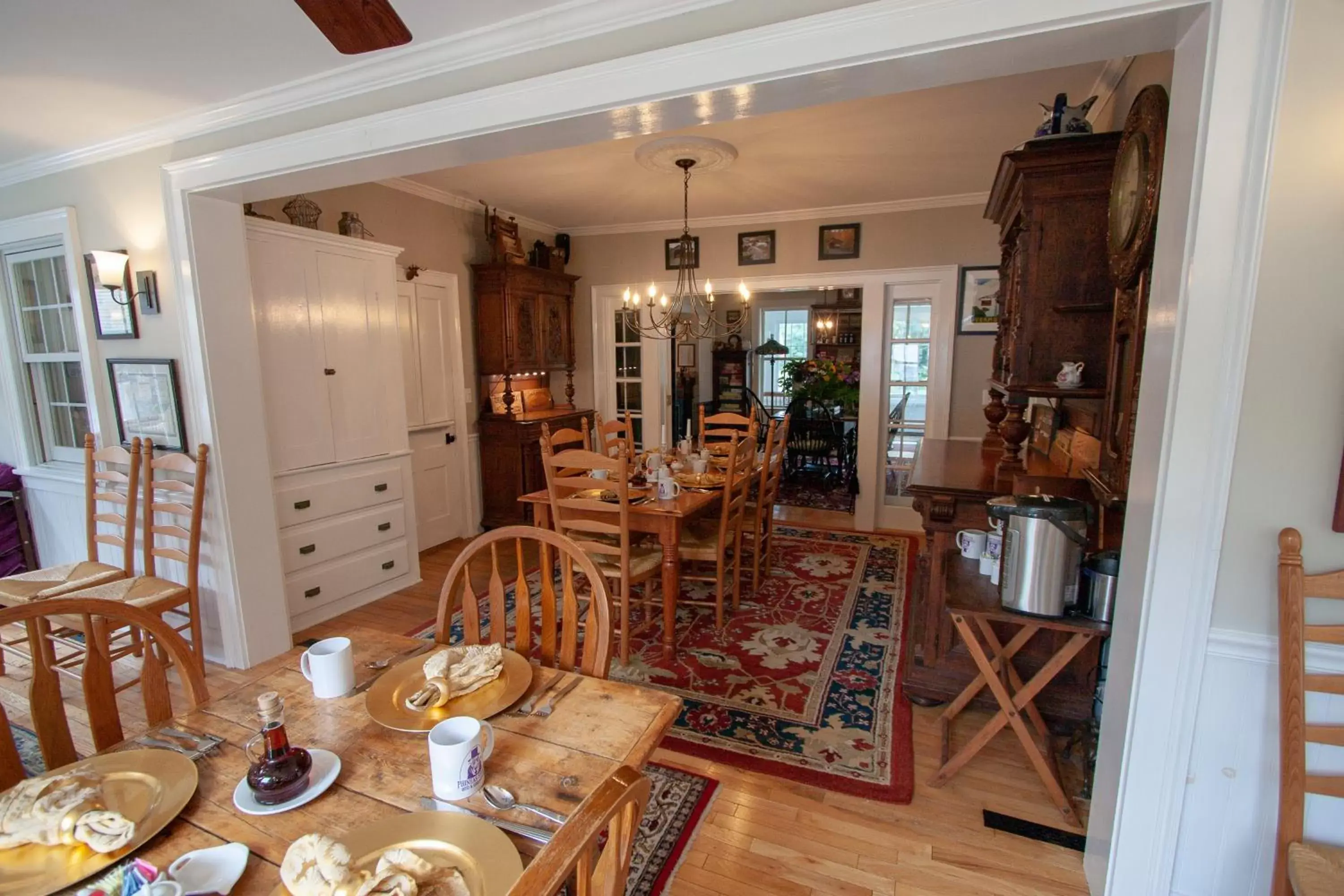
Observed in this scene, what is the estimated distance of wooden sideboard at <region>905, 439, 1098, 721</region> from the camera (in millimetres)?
2072

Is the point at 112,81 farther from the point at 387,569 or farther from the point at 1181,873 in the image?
the point at 1181,873

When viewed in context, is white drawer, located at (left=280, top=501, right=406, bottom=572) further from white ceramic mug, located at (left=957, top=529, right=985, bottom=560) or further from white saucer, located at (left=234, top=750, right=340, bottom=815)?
white ceramic mug, located at (left=957, top=529, right=985, bottom=560)

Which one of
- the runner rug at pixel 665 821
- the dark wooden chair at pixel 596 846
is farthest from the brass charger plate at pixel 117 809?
the runner rug at pixel 665 821

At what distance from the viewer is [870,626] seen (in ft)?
10.1

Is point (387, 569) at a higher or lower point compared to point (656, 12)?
lower

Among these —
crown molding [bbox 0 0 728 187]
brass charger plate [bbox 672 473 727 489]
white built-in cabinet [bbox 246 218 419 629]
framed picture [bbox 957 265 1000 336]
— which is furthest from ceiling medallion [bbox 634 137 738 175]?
framed picture [bbox 957 265 1000 336]

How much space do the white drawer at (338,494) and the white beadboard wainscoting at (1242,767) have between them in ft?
11.6

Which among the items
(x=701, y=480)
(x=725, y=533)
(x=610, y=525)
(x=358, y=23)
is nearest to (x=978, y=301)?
(x=701, y=480)

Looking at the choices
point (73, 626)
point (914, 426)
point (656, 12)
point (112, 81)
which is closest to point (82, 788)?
point (656, 12)

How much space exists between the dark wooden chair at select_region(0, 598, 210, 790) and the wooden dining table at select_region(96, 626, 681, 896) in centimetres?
10

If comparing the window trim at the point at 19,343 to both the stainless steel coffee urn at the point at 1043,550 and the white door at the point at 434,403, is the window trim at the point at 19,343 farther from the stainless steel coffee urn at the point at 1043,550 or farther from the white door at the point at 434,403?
the stainless steel coffee urn at the point at 1043,550

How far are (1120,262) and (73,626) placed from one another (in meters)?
4.09

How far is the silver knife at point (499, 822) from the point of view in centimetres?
85

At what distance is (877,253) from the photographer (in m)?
4.54
